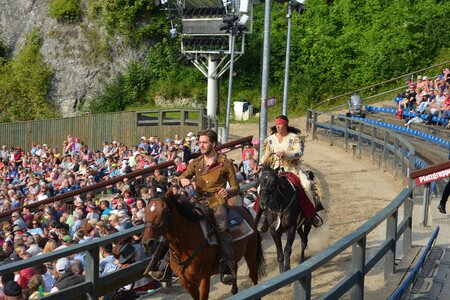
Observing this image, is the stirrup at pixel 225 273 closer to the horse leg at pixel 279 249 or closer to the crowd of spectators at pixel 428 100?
the horse leg at pixel 279 249

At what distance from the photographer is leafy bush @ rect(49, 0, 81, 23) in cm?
4534

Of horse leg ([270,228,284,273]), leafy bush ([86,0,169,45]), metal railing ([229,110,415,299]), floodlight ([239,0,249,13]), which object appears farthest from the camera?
leafy bush ([86,0,169,45])

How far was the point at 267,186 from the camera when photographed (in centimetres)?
1028

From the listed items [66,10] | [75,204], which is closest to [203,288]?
[75,204]

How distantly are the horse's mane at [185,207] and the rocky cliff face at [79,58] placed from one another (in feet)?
121

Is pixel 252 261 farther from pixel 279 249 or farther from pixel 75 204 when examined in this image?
pixel 75 204

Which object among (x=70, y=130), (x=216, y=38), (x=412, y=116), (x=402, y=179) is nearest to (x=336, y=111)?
(x=216, y=38)

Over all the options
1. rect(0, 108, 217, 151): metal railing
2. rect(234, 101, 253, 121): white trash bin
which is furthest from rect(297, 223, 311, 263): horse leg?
rect(234, 101, 253, 121): white trash bin

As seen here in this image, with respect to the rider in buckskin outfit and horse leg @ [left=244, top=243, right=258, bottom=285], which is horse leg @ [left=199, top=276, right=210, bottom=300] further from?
horse leg @ [left=244, top=243, right=258, bottom=285]

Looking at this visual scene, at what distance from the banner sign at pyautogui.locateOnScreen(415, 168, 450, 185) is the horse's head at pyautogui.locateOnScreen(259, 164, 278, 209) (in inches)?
107

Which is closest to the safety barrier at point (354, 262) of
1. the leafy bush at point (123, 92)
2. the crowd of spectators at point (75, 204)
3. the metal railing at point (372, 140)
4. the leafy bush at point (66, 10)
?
the crowd of spectators at point (75, 204)

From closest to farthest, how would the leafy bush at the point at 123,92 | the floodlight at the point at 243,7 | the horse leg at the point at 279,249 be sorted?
the horse leg at the point at 279,249
the floodlight at the point at 243,7
the leafy bush at the point at 123,92

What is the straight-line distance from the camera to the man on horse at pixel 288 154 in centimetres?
1137

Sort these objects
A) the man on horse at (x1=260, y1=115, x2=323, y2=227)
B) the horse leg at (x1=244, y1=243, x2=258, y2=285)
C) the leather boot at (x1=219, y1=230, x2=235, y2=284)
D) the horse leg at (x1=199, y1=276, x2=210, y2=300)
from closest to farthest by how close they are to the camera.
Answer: the horse leg at (x1=199, y1=276, x2=210, y2=300), the leather boot at (x1=219, y1=230, x2=235, y2=284), the horse leg at (x1=244, y1=243, x2=258, y2=285), the man on horse at (x1=260, y1=115, x2=323, y2=227)
